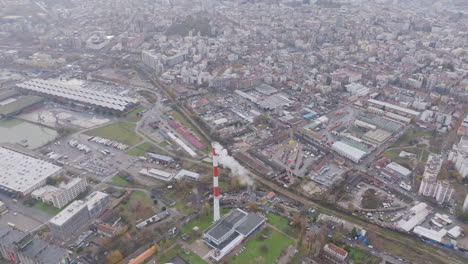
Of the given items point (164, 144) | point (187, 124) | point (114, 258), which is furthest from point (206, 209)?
point (187, 124)

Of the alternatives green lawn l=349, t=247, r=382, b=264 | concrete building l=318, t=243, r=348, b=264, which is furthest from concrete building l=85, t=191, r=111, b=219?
green lawn l=349, t=247, r=382, b=264

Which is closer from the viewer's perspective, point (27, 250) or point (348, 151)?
point (27, 250)

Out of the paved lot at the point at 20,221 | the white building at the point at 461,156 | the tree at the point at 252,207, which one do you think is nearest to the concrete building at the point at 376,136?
the white building at the point at 461,156

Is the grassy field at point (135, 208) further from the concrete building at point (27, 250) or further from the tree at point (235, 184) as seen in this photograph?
the tree at point (235, 184)

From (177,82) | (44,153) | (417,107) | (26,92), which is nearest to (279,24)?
(177,82)

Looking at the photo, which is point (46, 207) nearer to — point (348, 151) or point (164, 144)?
point (164, 144)

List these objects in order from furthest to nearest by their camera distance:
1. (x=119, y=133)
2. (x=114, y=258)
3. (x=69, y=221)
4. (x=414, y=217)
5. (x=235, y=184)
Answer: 1. (x=119, y=133)
2. (x=235, y=184)
3. (x=414, y=217)
4. (x=69, y=221)
5. (x=114, y=258)
